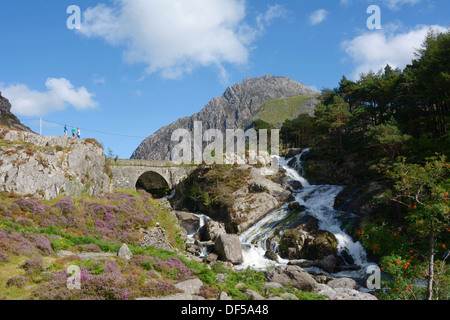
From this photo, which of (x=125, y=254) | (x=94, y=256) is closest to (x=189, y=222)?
(x=125, y=254)

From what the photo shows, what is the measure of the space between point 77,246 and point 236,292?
34.8 ft

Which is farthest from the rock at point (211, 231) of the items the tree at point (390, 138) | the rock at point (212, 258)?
the tree at point (390, 138)

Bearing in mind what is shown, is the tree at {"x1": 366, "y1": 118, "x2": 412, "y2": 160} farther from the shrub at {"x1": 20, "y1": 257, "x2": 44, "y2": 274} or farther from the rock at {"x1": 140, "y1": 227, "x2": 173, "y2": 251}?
the shrub at {"x1": 20, "y1": 257, "x2": 44, "y2": 274}

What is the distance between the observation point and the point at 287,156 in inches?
2670

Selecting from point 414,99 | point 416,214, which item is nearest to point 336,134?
point 414,99

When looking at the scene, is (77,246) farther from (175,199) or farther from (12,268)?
(175,199)

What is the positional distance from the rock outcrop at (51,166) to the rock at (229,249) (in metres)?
14.7

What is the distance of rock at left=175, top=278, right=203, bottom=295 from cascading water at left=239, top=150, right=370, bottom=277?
56.1 ft

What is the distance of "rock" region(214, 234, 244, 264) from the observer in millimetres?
32062

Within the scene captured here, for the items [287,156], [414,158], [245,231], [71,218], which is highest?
[287,156]

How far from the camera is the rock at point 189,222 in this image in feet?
152

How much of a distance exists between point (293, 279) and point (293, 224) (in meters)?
15.8

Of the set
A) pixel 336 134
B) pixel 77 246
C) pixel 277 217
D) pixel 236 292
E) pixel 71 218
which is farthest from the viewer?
pixel 336 134

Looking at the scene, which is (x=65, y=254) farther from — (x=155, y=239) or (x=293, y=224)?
(x=293, y=224)
